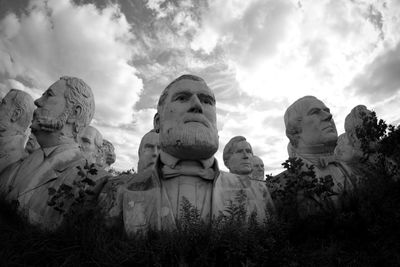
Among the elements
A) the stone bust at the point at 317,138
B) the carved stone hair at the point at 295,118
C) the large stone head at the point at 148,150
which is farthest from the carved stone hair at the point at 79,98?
the carved stone hair at the point at 295,118

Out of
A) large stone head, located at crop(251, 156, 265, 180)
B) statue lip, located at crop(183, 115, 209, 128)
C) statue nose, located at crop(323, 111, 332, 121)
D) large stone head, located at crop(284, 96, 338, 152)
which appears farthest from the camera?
large stone head, located at crop(251, 156, 265, 180)

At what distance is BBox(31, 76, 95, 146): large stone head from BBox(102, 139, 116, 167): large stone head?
7.52 m

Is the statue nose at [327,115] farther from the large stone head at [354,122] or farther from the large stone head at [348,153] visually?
the large stone head at [354,122]

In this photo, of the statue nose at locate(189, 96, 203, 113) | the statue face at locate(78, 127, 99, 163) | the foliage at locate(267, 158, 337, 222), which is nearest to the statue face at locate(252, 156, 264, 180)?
the statue face at locate(78, 127, 99, 163)

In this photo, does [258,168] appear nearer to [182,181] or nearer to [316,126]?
[316,126]

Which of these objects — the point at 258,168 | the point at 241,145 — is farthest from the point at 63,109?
the point at 258,168

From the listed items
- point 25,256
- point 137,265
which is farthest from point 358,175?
point 25,256

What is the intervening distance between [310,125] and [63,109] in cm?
439

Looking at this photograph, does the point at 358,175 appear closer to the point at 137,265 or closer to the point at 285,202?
the point at 285,202

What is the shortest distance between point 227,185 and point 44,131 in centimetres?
313

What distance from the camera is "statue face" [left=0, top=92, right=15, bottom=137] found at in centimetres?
593

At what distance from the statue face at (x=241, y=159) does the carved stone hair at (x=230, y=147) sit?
0.11 metres

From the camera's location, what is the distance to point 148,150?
7.74 meters

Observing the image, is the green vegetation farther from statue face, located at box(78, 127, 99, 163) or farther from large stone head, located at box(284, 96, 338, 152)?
statue face, located at box(78, 127, 99, 163)
